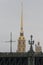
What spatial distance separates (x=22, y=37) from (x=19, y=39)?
9.83 feet

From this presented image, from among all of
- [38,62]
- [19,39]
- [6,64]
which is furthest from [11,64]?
[19,39]

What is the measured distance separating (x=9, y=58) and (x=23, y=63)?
2.93m

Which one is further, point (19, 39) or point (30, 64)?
point (19, 39)

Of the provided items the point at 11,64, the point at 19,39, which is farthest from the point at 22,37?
the point at 11,64

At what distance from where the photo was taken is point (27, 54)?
68.1 metres

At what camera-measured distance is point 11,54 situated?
68875 millimetres

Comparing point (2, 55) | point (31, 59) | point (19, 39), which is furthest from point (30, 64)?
point (19, 39)

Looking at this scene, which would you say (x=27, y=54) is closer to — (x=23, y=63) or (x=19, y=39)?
(x=23, y=63)

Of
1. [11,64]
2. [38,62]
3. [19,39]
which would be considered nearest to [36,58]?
[38,62]

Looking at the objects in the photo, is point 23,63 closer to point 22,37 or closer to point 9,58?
point 9,58

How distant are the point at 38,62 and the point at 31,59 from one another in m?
1.64

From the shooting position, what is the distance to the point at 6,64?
227 feet

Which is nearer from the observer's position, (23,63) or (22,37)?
(23,63)

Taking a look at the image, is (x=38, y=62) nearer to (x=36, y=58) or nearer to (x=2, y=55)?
(x=36, y=58)
